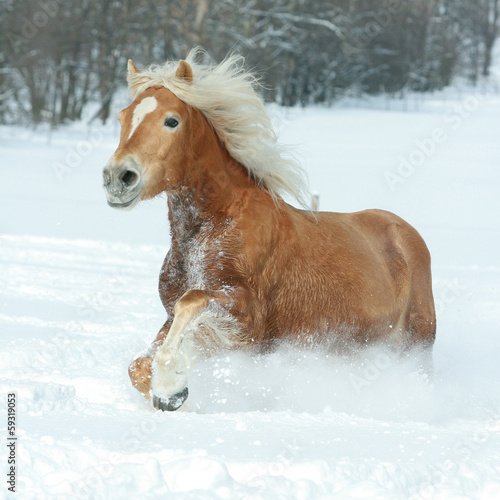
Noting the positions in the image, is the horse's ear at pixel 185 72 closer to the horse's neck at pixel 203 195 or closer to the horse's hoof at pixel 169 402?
the horse's neck at pixel 203 195

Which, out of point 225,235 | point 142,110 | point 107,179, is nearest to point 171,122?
point 142,110

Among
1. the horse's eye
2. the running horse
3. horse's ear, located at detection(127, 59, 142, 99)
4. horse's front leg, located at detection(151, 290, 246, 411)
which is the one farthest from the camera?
horse's ear, located at detection(127, 59, 142, 99)

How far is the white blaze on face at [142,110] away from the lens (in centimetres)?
369

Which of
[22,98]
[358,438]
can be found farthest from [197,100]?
[22,98]

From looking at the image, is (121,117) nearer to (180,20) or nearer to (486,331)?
(486,331)

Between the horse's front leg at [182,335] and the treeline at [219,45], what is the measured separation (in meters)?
22.2

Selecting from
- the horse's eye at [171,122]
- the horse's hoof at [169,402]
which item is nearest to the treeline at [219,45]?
the horse's eye at [171,122]

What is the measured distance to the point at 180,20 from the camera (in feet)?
100

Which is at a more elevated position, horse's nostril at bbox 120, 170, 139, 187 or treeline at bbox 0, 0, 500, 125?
horse's nostril at bbox 120, 170, 139, 187

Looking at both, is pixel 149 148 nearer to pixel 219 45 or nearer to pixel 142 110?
pixel 142 110

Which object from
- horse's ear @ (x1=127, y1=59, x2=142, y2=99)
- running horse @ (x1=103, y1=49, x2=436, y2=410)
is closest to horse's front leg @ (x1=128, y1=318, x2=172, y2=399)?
running horse @ (x1=103, y1=49, x2=436, y2=410)

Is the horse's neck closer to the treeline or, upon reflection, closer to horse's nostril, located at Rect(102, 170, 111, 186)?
horse's nostril, located at Rect(102, 170, 111, 186)

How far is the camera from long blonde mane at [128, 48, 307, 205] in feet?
13.1

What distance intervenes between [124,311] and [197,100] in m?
3.24
